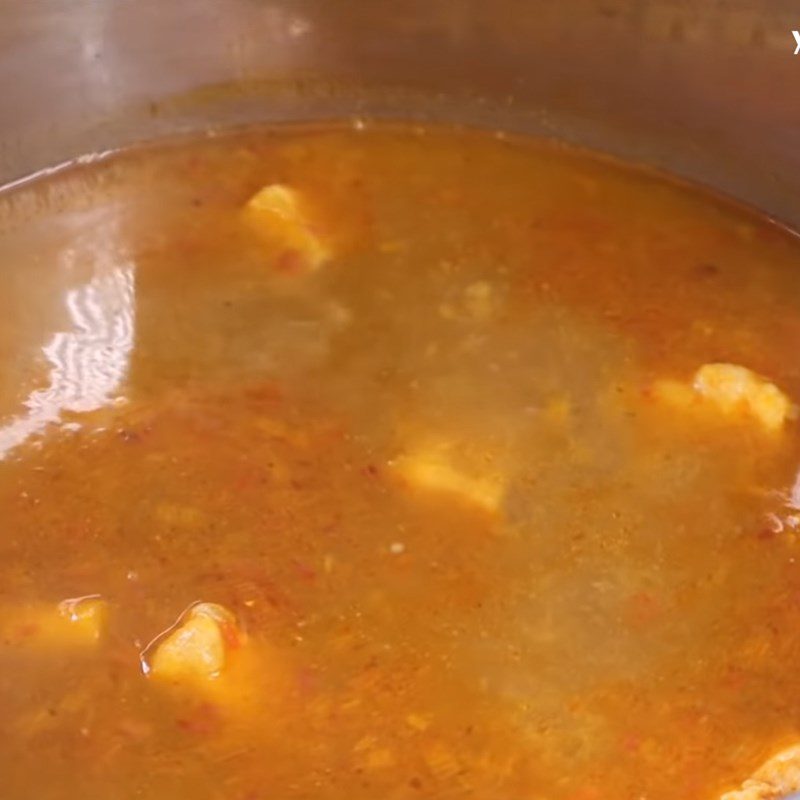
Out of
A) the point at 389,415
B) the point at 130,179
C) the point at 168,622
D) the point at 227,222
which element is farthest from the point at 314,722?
the point at 130,179

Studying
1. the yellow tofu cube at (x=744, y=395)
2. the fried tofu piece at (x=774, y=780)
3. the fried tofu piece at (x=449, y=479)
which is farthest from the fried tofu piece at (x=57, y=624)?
the yellow tofu cube at (x=744, y=395)

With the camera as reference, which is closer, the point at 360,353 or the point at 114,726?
the point at 114,726

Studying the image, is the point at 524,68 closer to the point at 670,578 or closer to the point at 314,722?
the point at 670,578

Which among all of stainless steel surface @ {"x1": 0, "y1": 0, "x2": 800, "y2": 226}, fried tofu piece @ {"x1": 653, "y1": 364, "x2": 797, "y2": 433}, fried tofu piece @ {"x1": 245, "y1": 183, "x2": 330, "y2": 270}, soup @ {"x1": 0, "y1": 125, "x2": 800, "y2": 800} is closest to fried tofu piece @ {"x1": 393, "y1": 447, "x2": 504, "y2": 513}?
soup @ {"x1": 0, "y1": 125, "x2": 800, "y2": 800}

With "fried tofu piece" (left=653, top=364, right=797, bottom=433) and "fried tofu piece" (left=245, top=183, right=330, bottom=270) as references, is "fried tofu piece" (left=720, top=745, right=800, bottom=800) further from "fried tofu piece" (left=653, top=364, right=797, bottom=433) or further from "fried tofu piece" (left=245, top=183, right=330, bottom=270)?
"fried tofu piece" (left=245, top=183, right=330, bottom=270)

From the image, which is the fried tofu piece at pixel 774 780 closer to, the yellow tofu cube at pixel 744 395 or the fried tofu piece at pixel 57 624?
the yellow tofu cube at pixel 744 395
